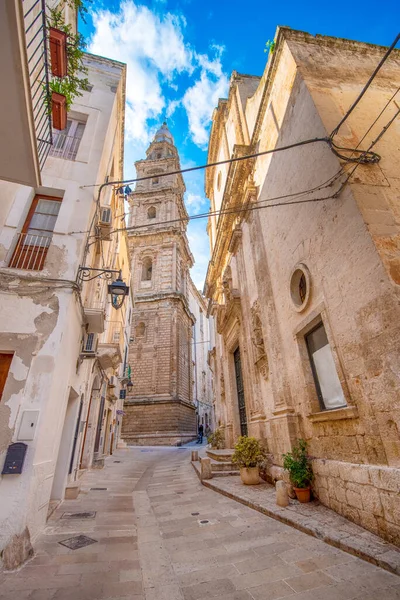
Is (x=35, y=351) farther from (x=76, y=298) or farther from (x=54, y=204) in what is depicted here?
(x=54, y=204)

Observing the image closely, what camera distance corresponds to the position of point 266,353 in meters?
8.03

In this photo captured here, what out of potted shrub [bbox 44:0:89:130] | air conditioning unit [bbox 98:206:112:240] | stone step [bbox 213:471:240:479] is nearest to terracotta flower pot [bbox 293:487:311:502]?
stone step [bbox 213:471:240:479]

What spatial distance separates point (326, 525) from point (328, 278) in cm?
375

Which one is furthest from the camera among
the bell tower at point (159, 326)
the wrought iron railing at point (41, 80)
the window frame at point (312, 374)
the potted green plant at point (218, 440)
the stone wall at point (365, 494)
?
the bell tower at point (159, 326)

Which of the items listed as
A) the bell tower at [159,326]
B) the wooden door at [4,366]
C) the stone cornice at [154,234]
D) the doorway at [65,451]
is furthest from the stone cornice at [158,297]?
the wooden door at [4,366]

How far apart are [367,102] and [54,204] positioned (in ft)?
24.4

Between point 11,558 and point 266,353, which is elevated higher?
point 266,353

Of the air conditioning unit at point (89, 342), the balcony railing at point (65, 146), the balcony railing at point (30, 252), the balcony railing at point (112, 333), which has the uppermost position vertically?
the balcony railing at point (65, 146)

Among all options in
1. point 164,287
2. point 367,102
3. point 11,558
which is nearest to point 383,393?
point 11,558

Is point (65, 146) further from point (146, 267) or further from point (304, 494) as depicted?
point (146, 267)

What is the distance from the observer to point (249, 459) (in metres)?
6.77

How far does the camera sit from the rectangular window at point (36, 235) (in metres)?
5.41

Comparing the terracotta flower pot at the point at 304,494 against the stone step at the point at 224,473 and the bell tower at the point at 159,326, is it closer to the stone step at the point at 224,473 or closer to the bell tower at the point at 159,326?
the stone step at the point at 224,473

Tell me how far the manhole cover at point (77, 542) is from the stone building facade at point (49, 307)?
451 mm
